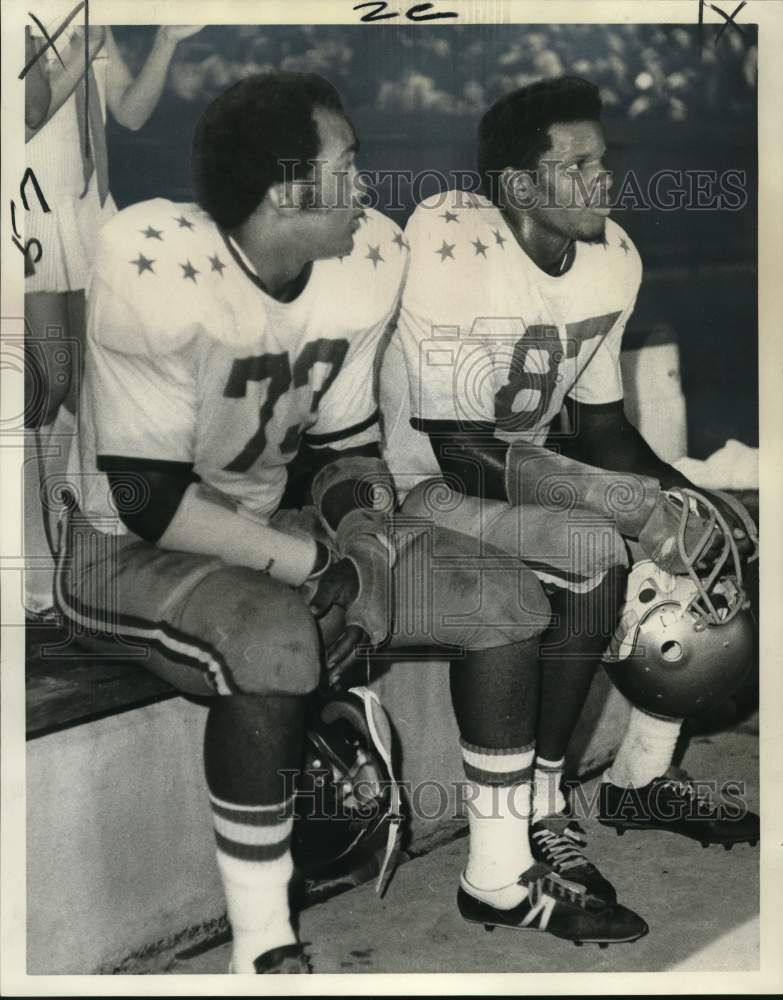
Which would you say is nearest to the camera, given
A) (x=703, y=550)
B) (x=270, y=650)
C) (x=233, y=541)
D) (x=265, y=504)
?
(x=270, y=650)

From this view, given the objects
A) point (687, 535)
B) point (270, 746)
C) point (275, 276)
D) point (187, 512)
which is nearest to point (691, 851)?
point (687, 535)

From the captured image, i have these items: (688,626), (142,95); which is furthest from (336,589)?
(142,95)

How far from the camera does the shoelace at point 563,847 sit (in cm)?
287

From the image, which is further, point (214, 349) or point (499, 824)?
point (499, 824)

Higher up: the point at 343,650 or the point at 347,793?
the point at 343,650

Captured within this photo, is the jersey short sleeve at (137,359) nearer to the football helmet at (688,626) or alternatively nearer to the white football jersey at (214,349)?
the white football jersey at (214,349)

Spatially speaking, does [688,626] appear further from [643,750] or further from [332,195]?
[332,195]

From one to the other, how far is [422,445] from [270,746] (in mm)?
679

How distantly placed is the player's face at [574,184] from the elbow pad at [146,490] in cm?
92

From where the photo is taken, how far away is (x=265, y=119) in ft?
9.04

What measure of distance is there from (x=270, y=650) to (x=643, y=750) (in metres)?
0.87

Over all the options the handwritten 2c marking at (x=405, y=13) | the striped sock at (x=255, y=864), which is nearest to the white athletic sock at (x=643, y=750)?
the striped sock at (x=255, y=864)

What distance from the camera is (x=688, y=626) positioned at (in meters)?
2.92

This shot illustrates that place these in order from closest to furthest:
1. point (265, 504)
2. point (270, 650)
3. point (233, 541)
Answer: point (270, 650) → point (233, 541) → point (265, 504)
